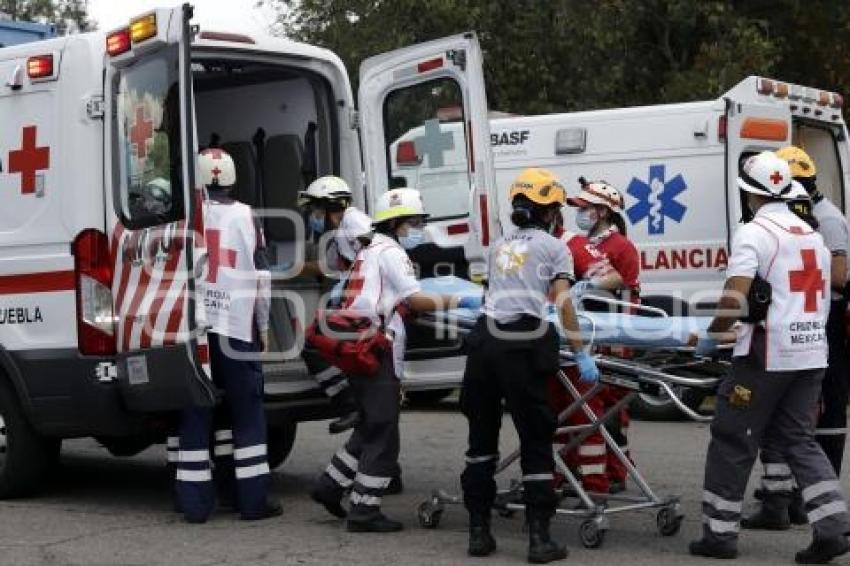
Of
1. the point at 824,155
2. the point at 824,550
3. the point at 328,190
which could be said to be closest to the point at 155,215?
the point at 328,190

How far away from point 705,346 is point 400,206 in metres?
1.68

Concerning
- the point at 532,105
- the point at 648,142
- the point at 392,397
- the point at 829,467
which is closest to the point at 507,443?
the point at 648,142

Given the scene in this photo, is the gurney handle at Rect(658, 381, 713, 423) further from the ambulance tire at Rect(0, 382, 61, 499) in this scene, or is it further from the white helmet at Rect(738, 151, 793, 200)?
the ambulance tire at Rect(0, 382, 61, 499)

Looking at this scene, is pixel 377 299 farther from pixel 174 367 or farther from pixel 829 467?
pixel 829 467

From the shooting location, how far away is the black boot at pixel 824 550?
6.29 metres

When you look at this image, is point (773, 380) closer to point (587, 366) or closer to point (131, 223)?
point (587, 366)

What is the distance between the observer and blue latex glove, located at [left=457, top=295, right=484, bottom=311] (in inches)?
281

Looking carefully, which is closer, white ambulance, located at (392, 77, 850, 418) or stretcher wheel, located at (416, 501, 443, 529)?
stretcher wheel, located at (416, 501, 443, 529)

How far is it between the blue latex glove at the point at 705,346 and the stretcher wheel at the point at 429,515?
5.14ft

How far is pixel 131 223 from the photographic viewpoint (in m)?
7.38

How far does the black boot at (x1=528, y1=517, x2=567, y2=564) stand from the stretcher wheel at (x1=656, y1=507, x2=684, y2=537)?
2.21 feet

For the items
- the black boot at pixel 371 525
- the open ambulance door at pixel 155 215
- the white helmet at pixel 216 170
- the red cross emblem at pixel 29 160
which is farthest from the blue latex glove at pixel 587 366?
the red cross emblem at pixel 29 160

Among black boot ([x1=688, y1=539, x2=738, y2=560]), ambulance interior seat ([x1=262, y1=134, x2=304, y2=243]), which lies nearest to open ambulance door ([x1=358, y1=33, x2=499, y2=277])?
ambulance interior seat ([x1=262, y1=134, x2=304, y2=243])

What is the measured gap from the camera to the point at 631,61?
20.1 meters
